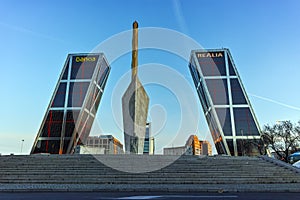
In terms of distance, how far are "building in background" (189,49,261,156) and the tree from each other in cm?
515

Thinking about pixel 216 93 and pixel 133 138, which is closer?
pixel 133 138

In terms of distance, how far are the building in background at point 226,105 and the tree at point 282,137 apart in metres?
5.15

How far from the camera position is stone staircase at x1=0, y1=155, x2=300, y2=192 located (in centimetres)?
767

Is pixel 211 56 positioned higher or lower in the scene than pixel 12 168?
higher

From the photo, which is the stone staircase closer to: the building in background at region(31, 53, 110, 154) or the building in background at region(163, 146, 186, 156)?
the building in background at region(31, 53, 110, 154)

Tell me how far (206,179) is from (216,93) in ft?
97.6

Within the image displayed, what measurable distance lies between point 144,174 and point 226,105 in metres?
29.7

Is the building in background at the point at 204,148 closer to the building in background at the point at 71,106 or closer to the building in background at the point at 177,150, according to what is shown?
the building in background at the point at 177,150

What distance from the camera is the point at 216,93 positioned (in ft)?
122

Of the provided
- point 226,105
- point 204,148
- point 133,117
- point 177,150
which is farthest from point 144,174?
point 204,148

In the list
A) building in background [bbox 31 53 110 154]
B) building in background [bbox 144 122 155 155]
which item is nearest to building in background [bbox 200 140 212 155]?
building in background [bbox 144 122 155 155]

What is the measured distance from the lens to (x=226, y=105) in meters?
36.3

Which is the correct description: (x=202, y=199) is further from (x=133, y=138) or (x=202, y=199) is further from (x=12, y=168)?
(x=133, y=138)

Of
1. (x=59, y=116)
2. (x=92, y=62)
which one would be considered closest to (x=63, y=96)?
(x=59, y=116)
